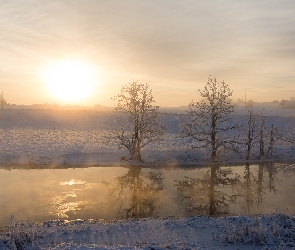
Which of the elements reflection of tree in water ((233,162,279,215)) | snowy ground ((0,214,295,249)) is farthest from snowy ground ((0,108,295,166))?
snowy ground ((0,214,295,249))

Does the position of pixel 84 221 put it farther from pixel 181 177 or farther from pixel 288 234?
pixel 181 177

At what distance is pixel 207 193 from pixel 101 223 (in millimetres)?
10773

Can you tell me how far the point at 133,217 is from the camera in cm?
1778

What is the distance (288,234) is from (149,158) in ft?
84.4

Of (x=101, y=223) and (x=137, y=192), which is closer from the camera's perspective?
(x=101, y=223)

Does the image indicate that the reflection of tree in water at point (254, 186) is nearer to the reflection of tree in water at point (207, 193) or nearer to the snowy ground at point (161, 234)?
the reflection of tree in water at point (207, 193)

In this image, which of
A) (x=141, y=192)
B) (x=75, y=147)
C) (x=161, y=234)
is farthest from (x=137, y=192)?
(x=75, y=147)

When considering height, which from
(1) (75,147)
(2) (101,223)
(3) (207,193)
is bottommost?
(3) (207,193)

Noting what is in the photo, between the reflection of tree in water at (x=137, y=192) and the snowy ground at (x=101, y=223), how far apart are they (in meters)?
2.63

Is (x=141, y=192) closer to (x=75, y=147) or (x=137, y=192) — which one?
(x=137, y=192)

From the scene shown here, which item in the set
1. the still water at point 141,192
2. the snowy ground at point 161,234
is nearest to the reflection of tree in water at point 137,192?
the still water at point 141,192

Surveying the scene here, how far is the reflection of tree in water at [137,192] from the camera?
62.1 ft

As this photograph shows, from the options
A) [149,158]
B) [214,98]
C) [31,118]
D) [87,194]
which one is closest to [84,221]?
[87,194]

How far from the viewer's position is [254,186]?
25.9 m
